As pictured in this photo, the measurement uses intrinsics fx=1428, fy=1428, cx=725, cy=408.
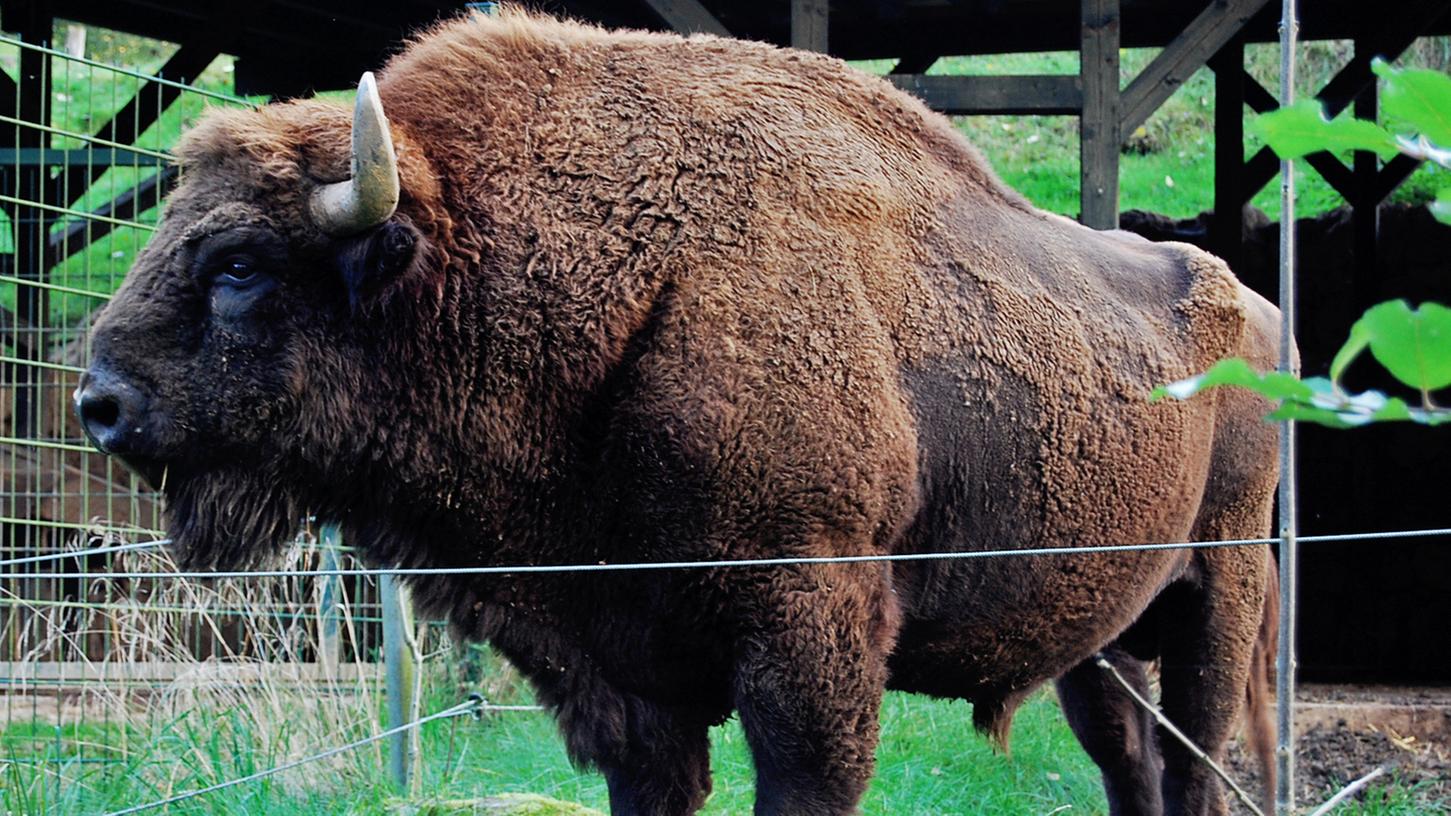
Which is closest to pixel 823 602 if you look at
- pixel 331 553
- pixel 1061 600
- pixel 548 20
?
pixel 1061 600

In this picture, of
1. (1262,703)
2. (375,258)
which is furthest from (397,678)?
(1262,703)

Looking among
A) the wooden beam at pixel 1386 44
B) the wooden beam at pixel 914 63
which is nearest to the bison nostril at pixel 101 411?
the wooden beam at pixel 914 63

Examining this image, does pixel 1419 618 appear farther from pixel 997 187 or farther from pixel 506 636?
pixel 506 636

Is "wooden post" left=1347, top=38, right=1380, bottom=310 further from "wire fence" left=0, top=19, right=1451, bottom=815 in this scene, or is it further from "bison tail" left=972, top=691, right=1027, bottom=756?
"wire fence" left=0, top=19, right=1451, bottom=815

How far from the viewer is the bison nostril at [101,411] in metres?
3.26

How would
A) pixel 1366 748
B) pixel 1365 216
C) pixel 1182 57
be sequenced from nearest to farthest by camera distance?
pixel 1182 57
pixel 1366 748
pixel 1365 216

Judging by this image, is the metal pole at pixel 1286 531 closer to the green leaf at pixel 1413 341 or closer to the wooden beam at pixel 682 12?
the green leaf at pixel 1413 341

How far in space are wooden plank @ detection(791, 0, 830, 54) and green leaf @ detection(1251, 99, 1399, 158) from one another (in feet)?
20.6

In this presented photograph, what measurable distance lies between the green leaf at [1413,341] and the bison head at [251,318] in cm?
280

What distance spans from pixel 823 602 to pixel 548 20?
179 cm

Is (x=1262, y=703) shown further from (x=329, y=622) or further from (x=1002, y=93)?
(x=329, y=622)

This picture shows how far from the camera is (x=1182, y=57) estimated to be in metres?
6.96

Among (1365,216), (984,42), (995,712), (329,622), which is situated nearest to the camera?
(995,712)

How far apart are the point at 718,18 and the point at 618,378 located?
5839 mm
